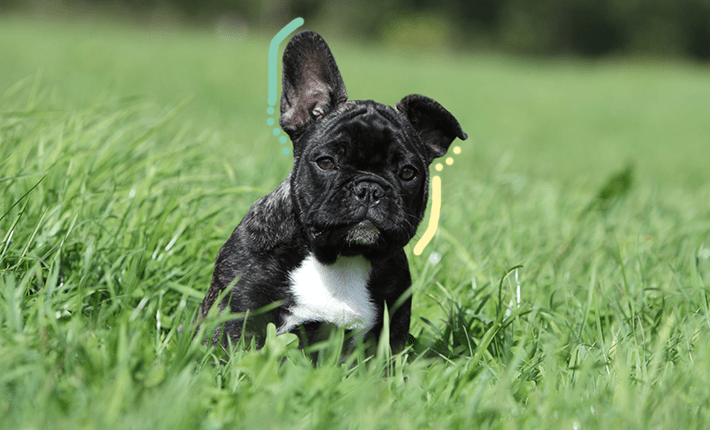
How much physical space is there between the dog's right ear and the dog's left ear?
1.08 feet

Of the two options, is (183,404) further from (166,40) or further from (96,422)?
(166,40)

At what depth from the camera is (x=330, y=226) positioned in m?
2.64

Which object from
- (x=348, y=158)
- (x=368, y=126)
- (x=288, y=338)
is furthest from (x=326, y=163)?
(x=288, y=338)

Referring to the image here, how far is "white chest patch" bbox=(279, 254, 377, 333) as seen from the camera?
2.76 m

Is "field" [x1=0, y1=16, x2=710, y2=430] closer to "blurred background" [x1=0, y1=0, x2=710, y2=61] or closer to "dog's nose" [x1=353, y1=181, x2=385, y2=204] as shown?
"dog's nose" [x1=353, y1=181, x2=385, y2=204]

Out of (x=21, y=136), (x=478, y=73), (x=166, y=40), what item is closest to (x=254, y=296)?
(x=21, y=136)

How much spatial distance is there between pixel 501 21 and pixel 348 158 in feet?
232

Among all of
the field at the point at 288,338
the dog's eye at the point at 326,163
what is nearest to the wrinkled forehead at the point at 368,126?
the dog's eye at the point at 326,163

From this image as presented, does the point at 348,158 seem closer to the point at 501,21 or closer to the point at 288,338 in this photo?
the point at 288,338

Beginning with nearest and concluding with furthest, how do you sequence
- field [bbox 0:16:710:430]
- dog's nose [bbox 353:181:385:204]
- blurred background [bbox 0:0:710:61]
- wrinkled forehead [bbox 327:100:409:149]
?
field [bbox 0:16:710:430] < dog's nose [bbox 353:181:385:204] < wrinkled forehead [bbox 327:100:409:149] < blurred background [bbox 0:0:710:61]

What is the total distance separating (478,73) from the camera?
31656 mm

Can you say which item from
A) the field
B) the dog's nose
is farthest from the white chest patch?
the dog's nose

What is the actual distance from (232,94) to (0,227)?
47.4ft

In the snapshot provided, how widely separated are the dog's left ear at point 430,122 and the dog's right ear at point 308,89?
1.08ft
